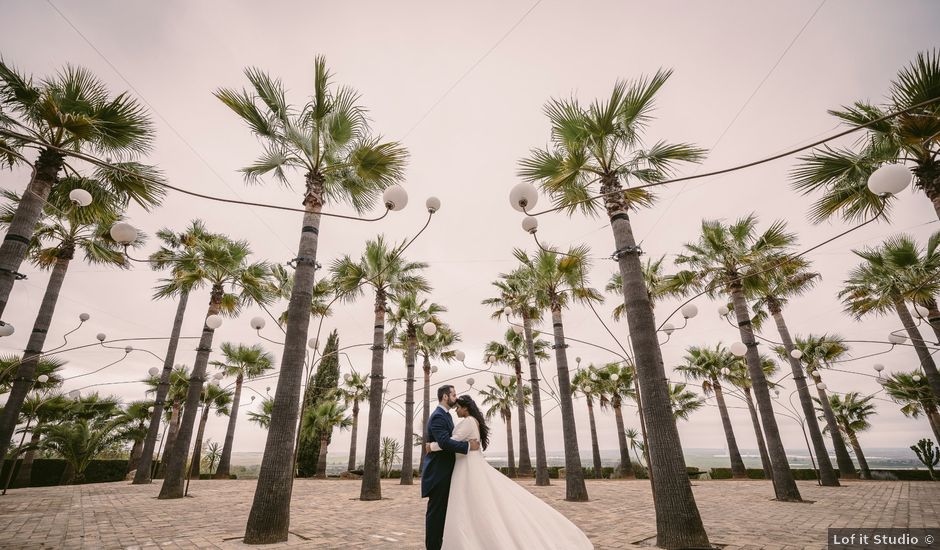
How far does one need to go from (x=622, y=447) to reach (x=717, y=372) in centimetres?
816

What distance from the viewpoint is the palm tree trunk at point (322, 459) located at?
2614cm

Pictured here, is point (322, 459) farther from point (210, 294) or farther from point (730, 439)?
point (730, 439)

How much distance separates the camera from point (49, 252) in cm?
1216

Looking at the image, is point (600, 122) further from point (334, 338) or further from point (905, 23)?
point (334, 338)

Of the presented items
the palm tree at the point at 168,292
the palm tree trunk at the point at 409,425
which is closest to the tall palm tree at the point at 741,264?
the palm tree trunk at the point at 409,425

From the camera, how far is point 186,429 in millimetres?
11922

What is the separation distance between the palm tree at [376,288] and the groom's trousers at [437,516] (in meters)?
8.93

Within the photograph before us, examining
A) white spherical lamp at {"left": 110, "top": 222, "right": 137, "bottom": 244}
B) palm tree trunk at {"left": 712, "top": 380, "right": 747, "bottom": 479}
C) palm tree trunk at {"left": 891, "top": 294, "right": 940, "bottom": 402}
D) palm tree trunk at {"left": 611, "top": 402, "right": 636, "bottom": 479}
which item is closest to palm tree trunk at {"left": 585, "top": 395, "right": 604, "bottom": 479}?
palm tree trunk at {"left": 611, "top": 402, "right": 636, "bottom": 479}

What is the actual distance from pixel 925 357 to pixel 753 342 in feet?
26.1

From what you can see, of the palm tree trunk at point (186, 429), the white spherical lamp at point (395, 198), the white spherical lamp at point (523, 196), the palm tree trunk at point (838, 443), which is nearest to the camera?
the white spherical lamp at point (523, 196)

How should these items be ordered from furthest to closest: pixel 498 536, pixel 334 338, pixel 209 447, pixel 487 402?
pixel 334 338 < pixel 487 402 < pixel 209 447 < pixel 498 536

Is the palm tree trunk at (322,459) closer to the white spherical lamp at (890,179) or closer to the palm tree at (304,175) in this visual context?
the palm tree at (304,175)

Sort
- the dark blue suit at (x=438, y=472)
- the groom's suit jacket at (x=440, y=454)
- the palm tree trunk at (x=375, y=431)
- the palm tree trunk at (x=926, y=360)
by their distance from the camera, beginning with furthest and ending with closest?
the palm tree trunk at (x=926, y=360), the palm tree trunk at (x=375, y=431), the groom's suit jacket at (x=440, y=454), the dark blue suit at (x=438, y=472)

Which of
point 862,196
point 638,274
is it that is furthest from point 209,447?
point 862,196
